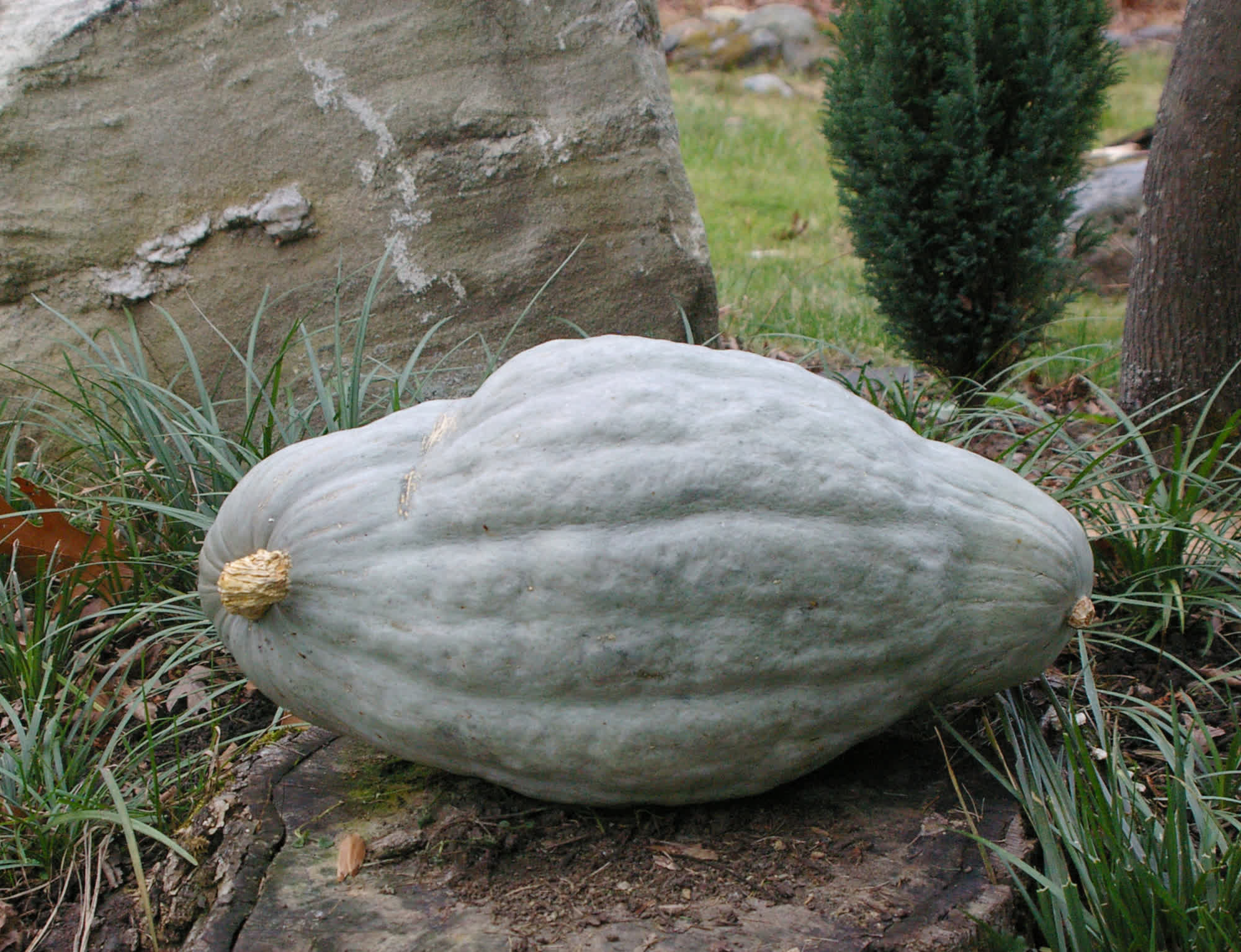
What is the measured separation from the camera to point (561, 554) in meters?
1.59

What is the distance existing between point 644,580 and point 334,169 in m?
2.43

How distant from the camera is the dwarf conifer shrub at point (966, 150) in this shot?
387cm

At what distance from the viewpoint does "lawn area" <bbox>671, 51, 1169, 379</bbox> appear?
5.02 metres

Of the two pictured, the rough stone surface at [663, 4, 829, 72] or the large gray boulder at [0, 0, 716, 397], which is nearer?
the large gray boulder at [0, 0, 716, 397]

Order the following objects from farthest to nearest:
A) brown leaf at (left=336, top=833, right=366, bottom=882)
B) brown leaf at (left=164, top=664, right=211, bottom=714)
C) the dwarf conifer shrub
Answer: the dwarf conifer shrub
brown leaf at (left=164, top=664, right=211, bottom=714)
brown leaf at (left=336, top=833, right=366, bottom=882)

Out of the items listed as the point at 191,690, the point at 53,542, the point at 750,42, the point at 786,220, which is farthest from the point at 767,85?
the point at 191,690

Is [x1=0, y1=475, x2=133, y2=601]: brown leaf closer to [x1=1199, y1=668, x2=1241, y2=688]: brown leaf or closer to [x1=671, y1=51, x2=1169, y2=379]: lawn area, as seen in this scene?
[x1=671, y1=51, x2=1169, y2=379]: lawn area

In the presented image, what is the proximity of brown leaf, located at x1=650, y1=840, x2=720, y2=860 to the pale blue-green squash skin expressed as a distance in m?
0.07

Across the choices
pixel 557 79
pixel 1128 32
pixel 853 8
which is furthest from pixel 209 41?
pixel 1128 32

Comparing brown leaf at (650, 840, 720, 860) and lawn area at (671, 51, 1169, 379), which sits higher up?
brown leaf at (650, 840, 720, 860)

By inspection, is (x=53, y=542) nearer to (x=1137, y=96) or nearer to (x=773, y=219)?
(x=773, y=219)

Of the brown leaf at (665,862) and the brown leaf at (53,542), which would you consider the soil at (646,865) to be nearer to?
the brown leaf at (665,862)

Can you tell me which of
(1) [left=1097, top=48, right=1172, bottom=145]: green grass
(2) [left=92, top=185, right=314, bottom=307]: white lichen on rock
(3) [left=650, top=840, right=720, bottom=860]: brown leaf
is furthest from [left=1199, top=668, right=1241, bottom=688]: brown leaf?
(1) [left=1097, top=48, right=1172, bottom=145]: green grass

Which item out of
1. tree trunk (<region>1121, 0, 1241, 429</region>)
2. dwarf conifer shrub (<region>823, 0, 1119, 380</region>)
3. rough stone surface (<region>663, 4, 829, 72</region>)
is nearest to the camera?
tree trunk (<region>1121, 0, 1241, 429</region>)
